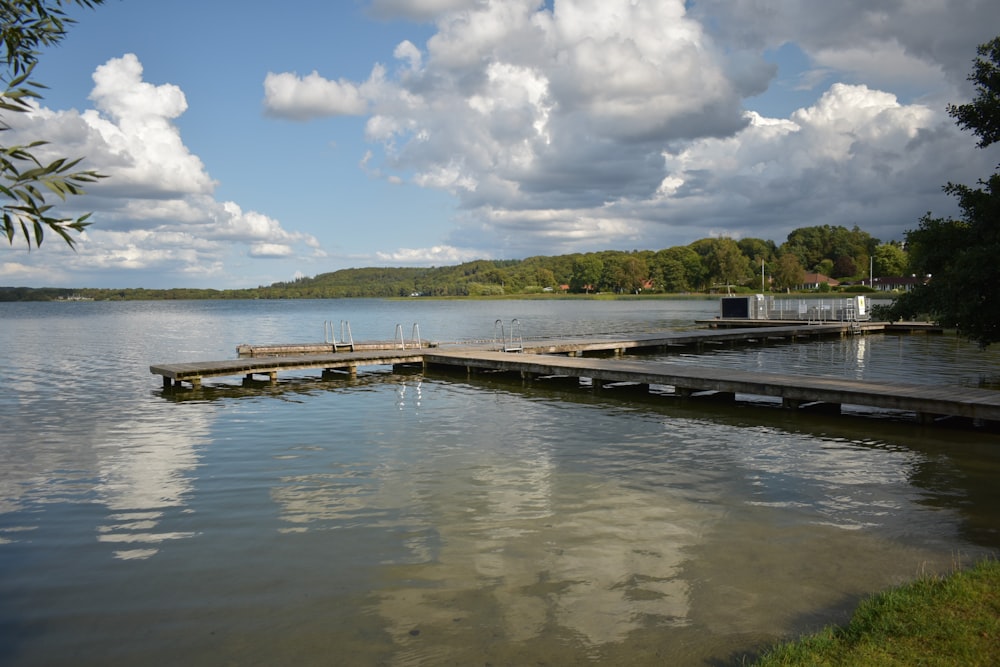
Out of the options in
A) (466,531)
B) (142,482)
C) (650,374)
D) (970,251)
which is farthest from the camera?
(650,374)

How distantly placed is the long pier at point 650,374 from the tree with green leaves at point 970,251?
1636 millimetres

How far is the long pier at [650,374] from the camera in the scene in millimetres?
13414

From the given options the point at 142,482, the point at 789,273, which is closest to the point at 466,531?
the point at 142,482

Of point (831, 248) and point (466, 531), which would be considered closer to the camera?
point (466, 531)

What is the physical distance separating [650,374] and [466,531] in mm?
11107

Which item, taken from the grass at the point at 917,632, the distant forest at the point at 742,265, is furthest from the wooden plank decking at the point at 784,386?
the distant forest at the point at 742,265

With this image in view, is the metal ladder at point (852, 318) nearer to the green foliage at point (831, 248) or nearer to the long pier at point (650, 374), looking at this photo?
the long pier at point (650, 374)

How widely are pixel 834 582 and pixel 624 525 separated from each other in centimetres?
231

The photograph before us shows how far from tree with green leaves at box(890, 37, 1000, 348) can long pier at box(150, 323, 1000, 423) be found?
1636mm

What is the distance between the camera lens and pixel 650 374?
17938 mm

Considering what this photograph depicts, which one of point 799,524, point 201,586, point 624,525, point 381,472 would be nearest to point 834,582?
point 799,524

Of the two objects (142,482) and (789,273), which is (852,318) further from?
(789,273)

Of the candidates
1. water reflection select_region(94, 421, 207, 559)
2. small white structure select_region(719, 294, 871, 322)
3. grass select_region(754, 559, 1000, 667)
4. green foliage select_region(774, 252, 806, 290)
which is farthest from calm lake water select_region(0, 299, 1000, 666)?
green foliage select_region(774, 252, 806, 290)

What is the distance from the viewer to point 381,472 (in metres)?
10.5
